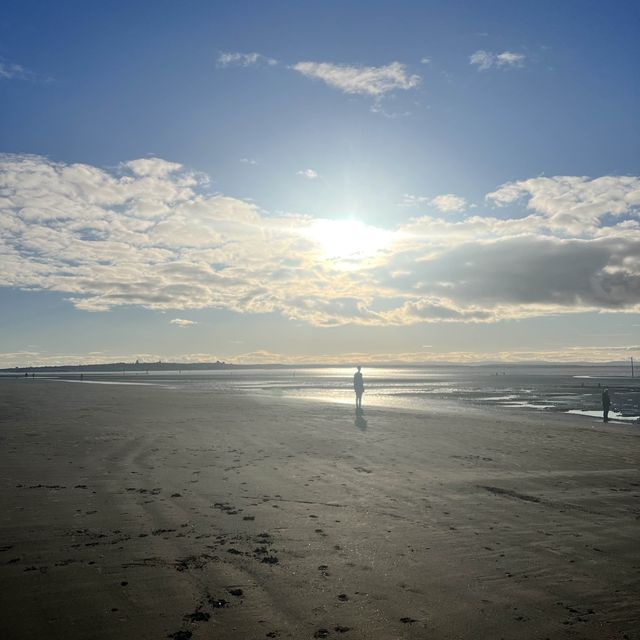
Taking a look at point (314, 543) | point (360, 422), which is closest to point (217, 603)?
point (314, 543)

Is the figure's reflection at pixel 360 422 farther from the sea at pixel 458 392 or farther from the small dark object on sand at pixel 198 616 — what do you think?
the small dark object on sand at pixel 198 616

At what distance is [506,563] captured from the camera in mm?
6820

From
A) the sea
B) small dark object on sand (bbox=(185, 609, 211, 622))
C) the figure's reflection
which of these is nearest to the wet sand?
small dark object on sand (bbox=(185, 609, 211, 622))

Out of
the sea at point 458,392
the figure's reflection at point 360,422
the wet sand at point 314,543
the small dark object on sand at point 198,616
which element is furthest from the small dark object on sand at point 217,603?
the sea at point 458,392

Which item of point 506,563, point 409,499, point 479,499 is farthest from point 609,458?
point 506,563

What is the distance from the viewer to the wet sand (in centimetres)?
527

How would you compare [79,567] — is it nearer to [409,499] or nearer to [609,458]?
[409,499]

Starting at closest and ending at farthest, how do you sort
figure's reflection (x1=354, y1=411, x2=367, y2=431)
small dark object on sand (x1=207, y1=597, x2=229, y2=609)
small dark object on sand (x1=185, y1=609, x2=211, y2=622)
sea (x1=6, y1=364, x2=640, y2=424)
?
small dark object on sand (x1=185, y1=609, x2=211, y2=622) < small dark object on sand (x1=207, y1=597, x2=229, y2=609) < figure's reflection (x1=354, y1=411, x2=367, y2=431) < sea (x1=6, y1=364, x2=640, y2=424)

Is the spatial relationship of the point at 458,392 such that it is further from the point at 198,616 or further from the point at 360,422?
the point at 198,616

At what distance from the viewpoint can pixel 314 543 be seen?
7.54 meters

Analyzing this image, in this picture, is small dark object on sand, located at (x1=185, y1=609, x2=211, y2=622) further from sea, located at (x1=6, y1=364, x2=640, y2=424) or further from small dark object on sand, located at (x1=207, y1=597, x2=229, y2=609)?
sea, located at (x1=6, y1=364, x2=640, y2=424)

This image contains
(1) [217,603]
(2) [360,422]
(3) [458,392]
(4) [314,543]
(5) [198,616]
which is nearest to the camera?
(5) [198,616]

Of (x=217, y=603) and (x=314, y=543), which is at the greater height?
(x=217, y=603)

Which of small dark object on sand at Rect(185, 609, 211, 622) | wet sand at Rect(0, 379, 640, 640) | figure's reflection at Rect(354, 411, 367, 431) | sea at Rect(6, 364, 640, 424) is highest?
small dark object on sand at Rect(185, 609, 211, 622)
